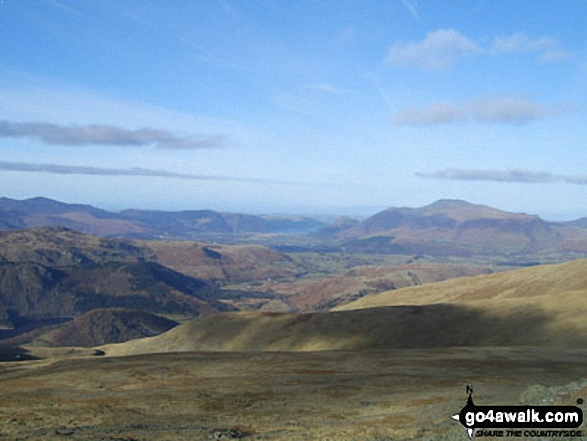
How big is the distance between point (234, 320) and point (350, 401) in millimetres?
102597

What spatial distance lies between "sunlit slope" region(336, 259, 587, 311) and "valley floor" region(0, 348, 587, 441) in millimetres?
59603

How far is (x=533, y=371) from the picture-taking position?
52219mm

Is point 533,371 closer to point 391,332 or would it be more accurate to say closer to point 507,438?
point 507,438

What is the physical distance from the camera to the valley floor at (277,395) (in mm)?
30375

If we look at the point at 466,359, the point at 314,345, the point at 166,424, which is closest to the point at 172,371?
the point at 166,424
